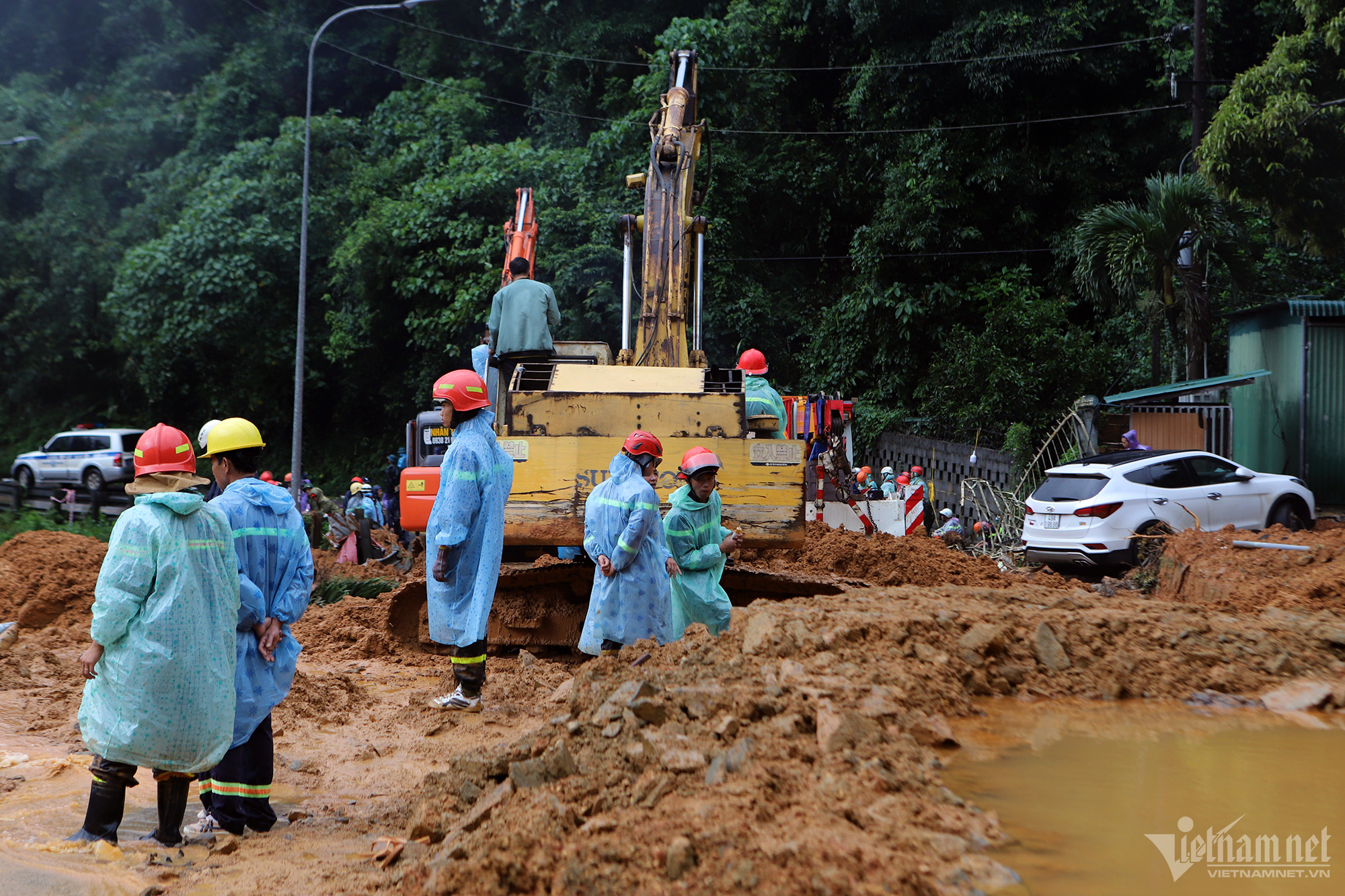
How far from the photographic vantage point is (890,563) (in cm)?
1120

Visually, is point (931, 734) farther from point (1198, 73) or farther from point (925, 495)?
point (1198, 73)

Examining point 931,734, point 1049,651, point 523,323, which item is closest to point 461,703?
point 1049,651

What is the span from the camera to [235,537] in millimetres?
4785

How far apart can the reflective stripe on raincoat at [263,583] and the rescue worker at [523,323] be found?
5005 millimetres

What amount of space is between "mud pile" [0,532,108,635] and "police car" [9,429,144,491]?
13.6 m

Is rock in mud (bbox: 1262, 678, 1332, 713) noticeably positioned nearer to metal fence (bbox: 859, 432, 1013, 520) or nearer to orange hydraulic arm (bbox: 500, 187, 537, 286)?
orange hydraulic arm (bbox: 500, 187, 537, 286)

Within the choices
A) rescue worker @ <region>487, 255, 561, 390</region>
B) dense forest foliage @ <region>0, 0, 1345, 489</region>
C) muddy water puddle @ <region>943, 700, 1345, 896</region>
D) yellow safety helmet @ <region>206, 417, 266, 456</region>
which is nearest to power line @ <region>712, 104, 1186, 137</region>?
dense forest foliage @ <region>0, 0, 1345, 489</region>

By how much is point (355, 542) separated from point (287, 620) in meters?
10.0

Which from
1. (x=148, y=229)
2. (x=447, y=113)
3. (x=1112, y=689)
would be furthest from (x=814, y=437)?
(x=148, y=229)

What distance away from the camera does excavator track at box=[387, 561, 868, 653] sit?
28.5 ft

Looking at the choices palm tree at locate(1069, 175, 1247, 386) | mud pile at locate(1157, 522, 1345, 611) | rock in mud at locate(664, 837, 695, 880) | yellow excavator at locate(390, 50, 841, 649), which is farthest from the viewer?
palm tree at locate(1069, 175, 1247, 386)

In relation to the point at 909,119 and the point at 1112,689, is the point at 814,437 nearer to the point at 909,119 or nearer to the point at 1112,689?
the point at 1112,689

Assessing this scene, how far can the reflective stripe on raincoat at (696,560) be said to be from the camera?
719cm

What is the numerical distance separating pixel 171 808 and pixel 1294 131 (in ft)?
46.6
